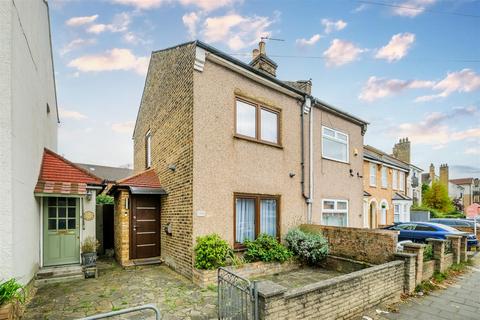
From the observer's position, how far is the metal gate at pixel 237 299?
4059 mm

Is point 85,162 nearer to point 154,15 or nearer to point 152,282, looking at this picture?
point 154,15

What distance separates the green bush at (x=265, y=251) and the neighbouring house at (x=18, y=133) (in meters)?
5.27

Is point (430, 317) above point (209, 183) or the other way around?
the other way around

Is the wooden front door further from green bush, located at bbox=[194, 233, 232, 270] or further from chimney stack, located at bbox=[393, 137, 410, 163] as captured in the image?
chimney stack, located at bbox=[393, 137, 410, 163]

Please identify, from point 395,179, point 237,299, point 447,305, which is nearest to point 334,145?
point 447,305

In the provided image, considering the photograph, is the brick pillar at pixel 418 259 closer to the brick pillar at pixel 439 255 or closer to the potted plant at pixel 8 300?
the brick pillar at pixel 439 255

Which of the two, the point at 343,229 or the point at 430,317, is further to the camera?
the point at 343,229

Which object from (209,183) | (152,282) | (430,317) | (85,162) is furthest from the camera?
(85,162)

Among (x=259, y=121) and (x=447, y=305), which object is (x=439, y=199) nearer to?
(x=447, y=305)

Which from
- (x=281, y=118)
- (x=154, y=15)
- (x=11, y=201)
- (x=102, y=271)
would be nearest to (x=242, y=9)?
(x=154, y=15)

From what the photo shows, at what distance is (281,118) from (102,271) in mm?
7673

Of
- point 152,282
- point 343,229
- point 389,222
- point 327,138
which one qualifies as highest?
point 327,138

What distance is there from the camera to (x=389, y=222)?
2098 centimetres

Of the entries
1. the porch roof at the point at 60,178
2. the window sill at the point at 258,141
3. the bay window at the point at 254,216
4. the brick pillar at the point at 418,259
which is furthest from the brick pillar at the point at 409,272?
the porch roof at the point at 60,178
